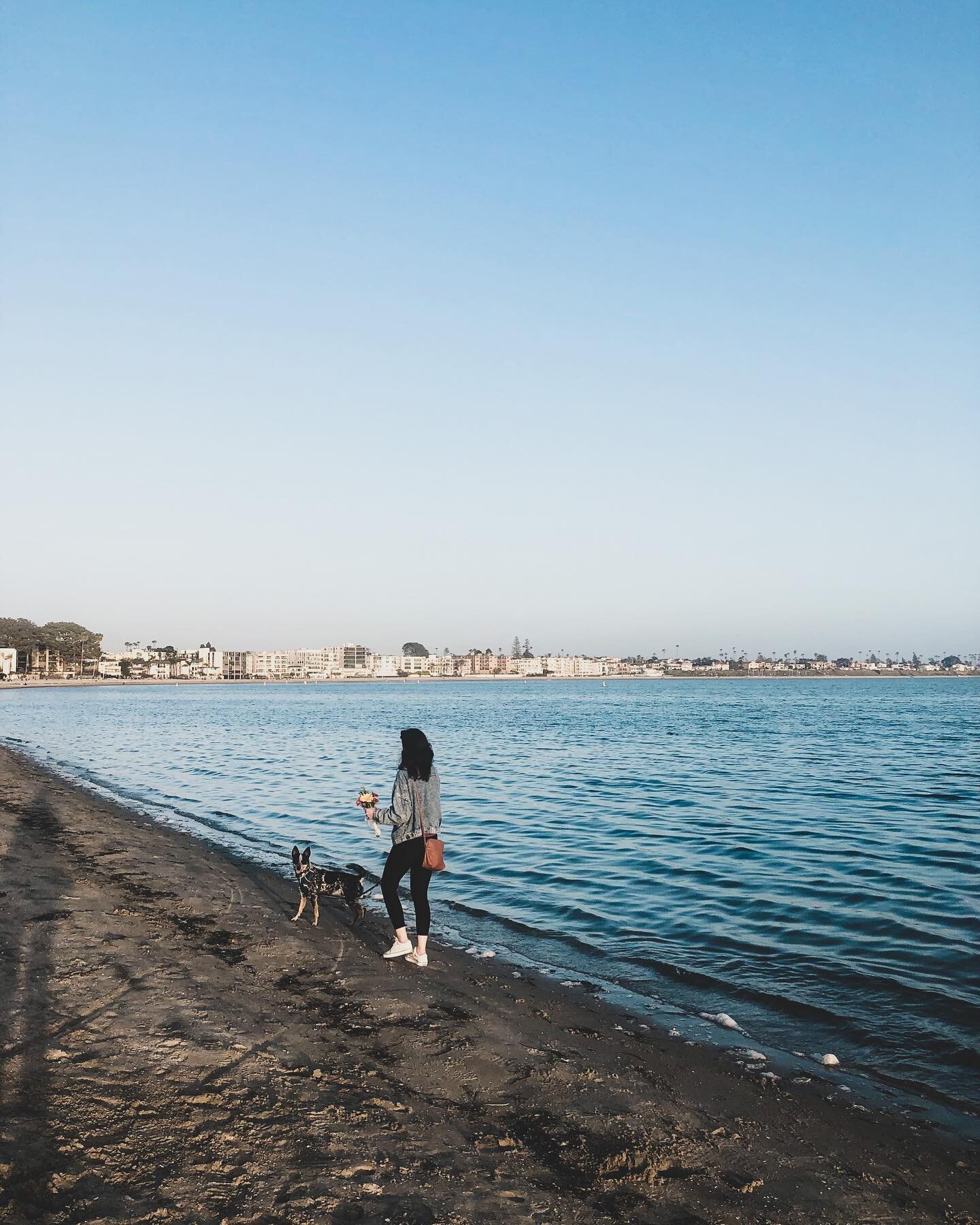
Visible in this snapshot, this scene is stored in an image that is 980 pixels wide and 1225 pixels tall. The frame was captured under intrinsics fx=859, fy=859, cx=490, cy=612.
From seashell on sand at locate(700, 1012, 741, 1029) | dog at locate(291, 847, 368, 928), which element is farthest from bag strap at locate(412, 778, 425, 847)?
seashell on sand at locate(700, 1012, 741, 1029)

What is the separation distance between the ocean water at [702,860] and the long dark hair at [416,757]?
3308mm

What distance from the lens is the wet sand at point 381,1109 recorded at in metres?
4.72

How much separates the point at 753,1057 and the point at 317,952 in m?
4.74

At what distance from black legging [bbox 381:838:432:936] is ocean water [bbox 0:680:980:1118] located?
6.70 feet

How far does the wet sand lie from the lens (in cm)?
472

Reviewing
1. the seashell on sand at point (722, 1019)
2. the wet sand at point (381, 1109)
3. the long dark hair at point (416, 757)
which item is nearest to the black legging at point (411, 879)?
the wet sand at point (381, 1109)

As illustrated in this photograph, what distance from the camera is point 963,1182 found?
5574mm

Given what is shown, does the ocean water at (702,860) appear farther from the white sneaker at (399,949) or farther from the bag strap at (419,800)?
the bag strap at (419,800)

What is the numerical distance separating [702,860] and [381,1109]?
12.2m

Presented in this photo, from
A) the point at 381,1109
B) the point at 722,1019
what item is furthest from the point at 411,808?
the point at 722,1019

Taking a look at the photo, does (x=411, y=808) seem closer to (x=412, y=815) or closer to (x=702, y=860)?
(x=412, y=815)

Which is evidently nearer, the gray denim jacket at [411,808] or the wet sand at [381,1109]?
the wet sand at [381,1109]

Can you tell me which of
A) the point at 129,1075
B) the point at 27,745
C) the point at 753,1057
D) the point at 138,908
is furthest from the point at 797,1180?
the point at 27,745

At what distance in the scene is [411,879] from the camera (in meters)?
8.71
